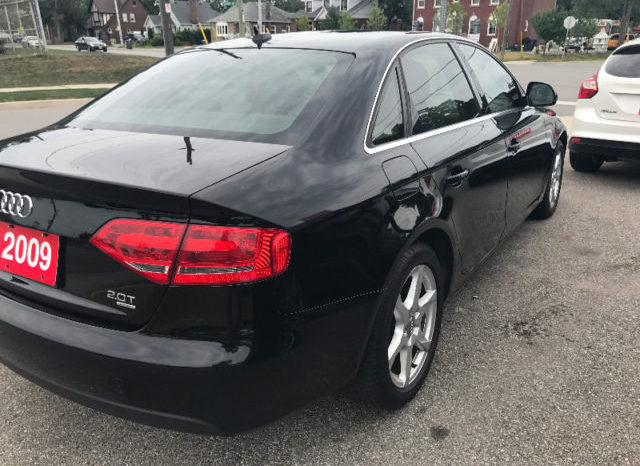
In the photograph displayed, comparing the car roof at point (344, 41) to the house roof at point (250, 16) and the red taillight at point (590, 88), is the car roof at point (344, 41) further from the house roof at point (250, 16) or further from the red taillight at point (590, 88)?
the house roof at point (250, 16)

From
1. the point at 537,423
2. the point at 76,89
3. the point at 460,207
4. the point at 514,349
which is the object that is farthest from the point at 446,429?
the point at 76,89

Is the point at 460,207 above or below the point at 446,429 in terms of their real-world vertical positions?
above

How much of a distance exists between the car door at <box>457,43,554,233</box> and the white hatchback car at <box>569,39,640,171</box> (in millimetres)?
1928

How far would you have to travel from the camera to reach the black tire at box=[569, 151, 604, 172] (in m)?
6.79

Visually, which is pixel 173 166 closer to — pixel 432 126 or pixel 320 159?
pixel 320 159

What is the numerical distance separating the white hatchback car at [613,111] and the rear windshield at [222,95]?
4504mm

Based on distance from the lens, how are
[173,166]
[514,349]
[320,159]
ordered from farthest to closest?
[514,349], [320,159], [173,166]

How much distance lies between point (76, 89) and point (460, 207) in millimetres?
16745

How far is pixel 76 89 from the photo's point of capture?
16812mm

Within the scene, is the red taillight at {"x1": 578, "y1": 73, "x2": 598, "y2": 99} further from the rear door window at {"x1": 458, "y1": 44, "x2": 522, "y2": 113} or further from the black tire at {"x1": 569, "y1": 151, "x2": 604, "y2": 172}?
the rear door window at {"x1": 458, "y1": 44, "x2": 522, "y2": 113}

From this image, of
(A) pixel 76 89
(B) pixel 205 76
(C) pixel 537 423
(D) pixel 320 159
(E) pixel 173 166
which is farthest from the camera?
(A) pixel 76 89

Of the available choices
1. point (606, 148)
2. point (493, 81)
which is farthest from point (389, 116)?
point (606, 148)

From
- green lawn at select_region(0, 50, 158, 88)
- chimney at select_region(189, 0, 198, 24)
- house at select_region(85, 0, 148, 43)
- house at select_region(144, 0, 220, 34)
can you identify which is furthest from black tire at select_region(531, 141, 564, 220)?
house at select_region(85, 0, 148, 43)

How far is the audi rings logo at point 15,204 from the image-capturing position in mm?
1843
